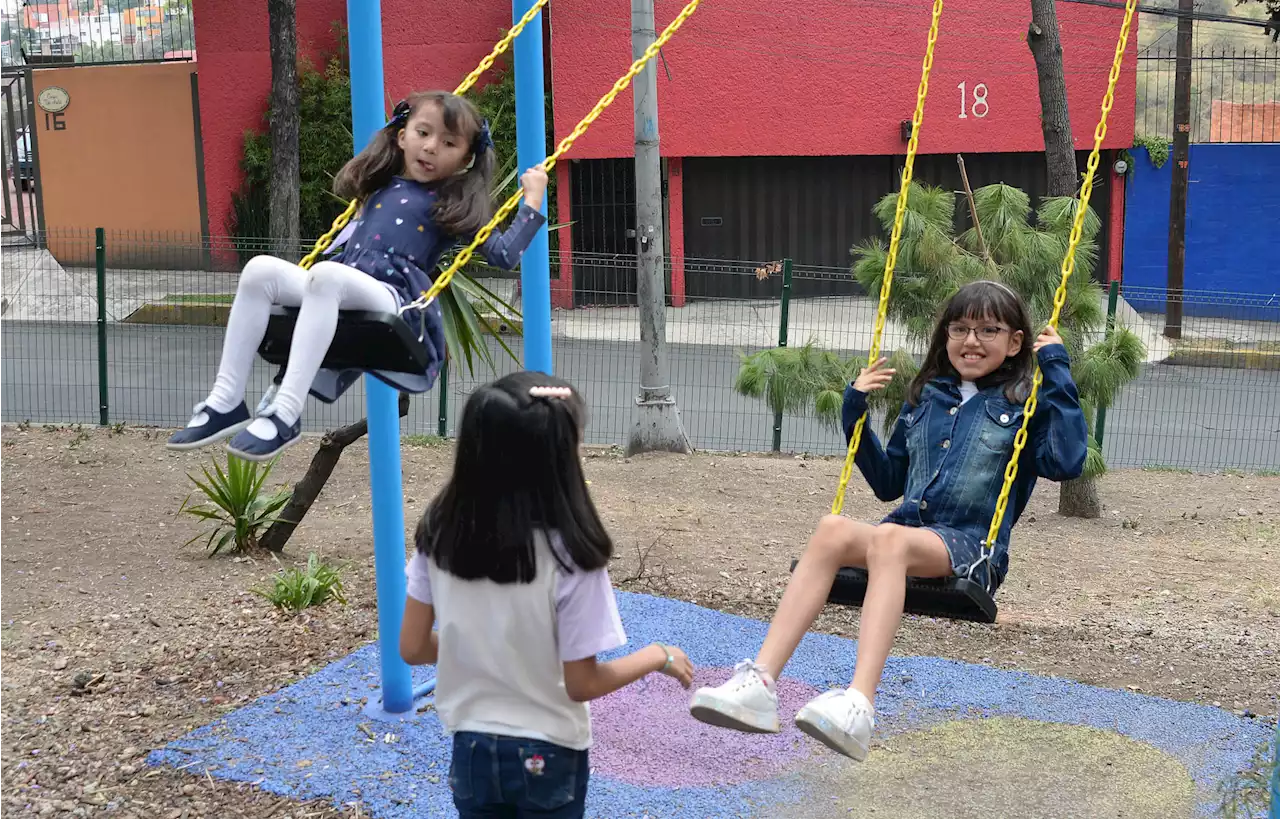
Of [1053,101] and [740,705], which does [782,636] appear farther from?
[1053,101]

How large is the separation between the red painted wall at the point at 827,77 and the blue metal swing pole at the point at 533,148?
42.8 ft

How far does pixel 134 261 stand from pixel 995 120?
11.6 metres

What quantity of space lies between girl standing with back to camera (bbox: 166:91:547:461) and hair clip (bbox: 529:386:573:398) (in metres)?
0.89

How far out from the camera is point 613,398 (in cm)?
1152

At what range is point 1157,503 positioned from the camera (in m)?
8.93

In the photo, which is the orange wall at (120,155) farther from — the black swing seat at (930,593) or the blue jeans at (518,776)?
the blue jeans at (518,776)

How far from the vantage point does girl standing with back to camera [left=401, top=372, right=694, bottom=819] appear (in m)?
2.27

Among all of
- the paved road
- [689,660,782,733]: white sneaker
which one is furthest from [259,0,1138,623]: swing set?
the paved road

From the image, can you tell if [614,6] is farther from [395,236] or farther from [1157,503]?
[395,236]

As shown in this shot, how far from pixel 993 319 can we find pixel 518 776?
194cm

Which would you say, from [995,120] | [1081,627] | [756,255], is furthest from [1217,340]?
[1081,627]

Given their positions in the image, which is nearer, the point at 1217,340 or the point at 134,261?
the point at 1217,340

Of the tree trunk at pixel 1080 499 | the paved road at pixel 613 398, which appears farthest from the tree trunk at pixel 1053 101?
the paved road at pixel 613 398

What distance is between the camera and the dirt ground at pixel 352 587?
441 centimetres
